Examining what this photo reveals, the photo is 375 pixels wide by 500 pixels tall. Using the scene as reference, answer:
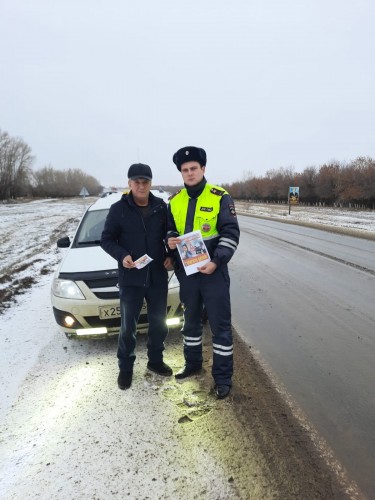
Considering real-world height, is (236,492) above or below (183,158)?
below

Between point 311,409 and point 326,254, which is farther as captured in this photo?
point 326,254

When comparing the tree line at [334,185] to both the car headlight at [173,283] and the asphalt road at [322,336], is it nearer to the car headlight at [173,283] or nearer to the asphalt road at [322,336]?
the asphalt road at [322,336]

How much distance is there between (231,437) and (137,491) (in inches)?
30.3

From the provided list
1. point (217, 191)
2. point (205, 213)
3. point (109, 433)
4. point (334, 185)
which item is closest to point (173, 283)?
point (205, 213)

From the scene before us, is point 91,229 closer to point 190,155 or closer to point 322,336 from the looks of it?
point 190,155

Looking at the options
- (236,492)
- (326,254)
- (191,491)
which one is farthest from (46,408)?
(326,254)

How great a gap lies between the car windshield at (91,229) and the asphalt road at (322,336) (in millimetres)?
2413

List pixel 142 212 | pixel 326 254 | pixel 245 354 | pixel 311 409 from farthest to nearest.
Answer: pixel 326 254 → pixel 245 354 → pixel 142 212 → pixel 311 409

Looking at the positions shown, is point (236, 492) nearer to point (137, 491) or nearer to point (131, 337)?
point (137, 491)

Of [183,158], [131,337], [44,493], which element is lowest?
[44,493]

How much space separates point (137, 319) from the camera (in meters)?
3.41

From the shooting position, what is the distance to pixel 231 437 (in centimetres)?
259

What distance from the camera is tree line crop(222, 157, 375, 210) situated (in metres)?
47.2

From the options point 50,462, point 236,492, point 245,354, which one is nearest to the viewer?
point 236,492
